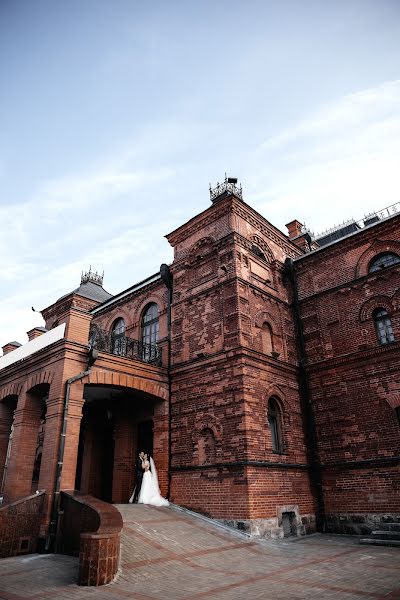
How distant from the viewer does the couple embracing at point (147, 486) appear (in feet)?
41.6

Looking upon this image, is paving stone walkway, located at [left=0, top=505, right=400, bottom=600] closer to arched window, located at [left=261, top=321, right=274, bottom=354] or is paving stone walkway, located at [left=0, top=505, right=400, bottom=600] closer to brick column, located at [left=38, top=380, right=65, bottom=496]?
brick column, located at [left=38, top=380, right=65, bottom=496]

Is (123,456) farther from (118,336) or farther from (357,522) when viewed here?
(357,522)

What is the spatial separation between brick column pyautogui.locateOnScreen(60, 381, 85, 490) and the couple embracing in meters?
2.81

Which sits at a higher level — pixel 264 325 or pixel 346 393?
pixel 264 325

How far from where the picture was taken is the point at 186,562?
325 inches

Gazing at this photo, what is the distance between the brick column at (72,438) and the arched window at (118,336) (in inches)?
201

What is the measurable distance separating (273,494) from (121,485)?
5739 millimetres

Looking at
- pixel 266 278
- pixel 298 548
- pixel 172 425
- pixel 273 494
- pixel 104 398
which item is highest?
pixel 266 278

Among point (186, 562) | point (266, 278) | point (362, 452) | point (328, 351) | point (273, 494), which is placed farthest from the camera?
point (266, 278)

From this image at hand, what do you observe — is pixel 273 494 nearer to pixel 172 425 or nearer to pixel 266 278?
pixel 172 425

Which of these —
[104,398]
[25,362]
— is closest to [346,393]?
[104,398]

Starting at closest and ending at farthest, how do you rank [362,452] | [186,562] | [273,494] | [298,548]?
[186,562] → [298,548] → [273,494] → [362,452]

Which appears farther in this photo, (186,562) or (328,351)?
(328,351)

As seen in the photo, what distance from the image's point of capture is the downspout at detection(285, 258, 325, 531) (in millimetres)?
13211
